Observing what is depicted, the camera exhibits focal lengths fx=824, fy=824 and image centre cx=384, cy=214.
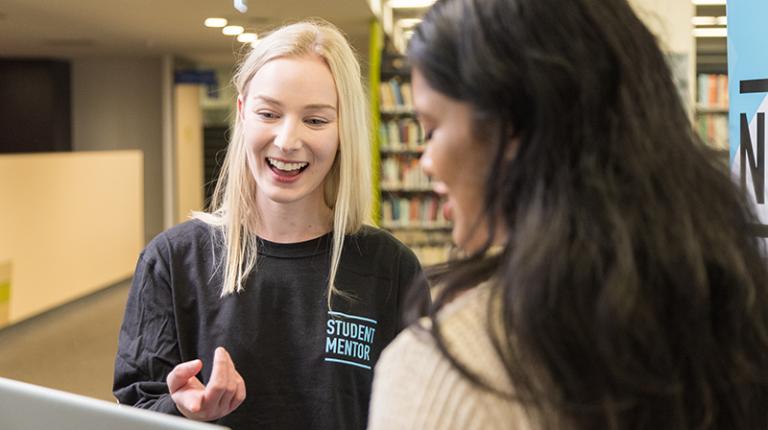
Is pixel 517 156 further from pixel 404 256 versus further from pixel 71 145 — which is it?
pixel 71 145

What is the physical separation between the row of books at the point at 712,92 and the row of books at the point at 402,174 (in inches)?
110

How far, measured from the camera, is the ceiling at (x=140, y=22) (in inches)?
315

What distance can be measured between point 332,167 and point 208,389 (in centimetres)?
56

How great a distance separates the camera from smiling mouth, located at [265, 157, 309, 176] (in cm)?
144

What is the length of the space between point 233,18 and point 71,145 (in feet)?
19.0

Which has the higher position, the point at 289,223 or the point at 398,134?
the point at 398,134

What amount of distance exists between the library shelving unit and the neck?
6784mm

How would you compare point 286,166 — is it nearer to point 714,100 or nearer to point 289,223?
point 289,223

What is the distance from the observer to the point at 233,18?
8.83 metres

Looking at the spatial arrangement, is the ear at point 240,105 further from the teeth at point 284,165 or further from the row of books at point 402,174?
the row of books at point 402,174

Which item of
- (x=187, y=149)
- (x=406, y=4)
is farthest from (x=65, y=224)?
(x=187, y=149)

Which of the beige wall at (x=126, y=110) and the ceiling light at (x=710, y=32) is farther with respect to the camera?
the beige wall at (x=126, y=110)

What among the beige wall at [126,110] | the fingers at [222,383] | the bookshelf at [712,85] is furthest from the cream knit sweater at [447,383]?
the beige wall at [126,110]

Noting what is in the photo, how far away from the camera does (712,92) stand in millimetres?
8000
